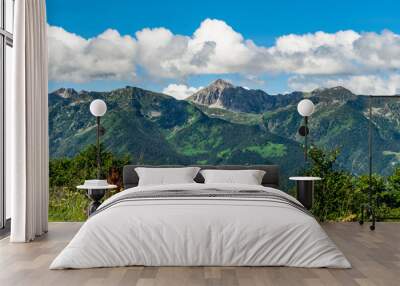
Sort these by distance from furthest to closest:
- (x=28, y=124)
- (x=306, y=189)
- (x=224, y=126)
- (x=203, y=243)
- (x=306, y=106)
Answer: (x=224, y=126), (x=306, y=106), (x=306, y=189), (x=28, y=124), (x=203, y=243)

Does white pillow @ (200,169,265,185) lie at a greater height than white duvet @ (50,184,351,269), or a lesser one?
greater

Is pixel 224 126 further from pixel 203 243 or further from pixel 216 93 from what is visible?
pixel 203 243

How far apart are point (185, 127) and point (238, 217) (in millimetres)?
5790

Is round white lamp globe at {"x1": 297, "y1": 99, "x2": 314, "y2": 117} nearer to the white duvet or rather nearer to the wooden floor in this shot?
the wooden floor

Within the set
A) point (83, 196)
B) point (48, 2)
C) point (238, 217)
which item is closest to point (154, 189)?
point (238, 217)

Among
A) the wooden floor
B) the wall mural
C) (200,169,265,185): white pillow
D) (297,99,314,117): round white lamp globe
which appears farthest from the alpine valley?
the wooden floor

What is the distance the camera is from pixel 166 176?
Result: 23.5ft

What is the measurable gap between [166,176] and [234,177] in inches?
32.1

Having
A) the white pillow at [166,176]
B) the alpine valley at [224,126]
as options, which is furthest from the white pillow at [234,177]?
the alpine valley at [224,126]

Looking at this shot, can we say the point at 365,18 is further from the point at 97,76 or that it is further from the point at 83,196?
the point at 83,196

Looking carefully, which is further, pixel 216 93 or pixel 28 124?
pixel 216 93

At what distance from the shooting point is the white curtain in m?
6.03

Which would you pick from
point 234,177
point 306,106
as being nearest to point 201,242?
point 234,177

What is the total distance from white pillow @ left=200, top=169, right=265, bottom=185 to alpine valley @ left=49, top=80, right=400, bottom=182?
2.43m
